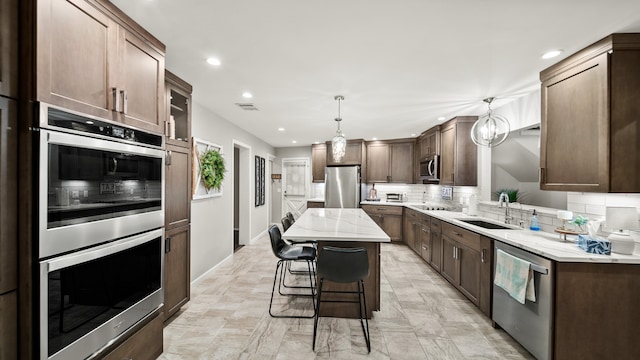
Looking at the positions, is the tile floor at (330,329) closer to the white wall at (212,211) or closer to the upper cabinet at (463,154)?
the white wall at (212,211)

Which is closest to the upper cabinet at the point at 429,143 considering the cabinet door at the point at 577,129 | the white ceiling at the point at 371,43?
the white ceiling at the point at 371,43

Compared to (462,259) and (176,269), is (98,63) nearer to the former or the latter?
(176,269)

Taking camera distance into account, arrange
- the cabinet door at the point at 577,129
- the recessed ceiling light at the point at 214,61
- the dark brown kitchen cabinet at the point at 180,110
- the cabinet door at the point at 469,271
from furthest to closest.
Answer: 1. the cabinet door at the point at 469,271
2. the dark brown kitchen cabinet at the point at 180,110
3. the recessed ceiling light at the point at 214,61
4. the cabinet door at the point at 577,129

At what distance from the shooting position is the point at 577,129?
2.03m

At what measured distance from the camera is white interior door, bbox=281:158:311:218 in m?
7.11

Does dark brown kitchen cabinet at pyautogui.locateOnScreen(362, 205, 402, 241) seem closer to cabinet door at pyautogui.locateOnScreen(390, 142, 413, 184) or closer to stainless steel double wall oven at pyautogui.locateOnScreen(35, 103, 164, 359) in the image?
cabinet door at pyautogui.locateOnScreen(390, 142, 413, 184)

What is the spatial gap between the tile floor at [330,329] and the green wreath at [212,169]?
1365 mm

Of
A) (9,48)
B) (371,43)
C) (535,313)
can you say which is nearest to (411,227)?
(535,313)

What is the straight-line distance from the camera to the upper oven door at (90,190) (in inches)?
45.7

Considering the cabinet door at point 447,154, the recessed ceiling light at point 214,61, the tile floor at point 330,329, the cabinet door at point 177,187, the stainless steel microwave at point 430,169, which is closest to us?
the tile floor at point 330,329

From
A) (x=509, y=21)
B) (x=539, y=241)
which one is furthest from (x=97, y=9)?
(x=539, y=241)

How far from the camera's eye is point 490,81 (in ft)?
8.55

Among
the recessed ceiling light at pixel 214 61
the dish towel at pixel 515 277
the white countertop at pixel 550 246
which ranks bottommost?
the dish towel at pixel 515 277

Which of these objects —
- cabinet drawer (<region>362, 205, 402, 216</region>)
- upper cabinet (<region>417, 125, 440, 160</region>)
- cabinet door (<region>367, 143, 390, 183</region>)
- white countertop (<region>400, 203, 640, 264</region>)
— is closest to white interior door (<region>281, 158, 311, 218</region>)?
cabinet door (<region>367, 143, 390, 183</region>)
